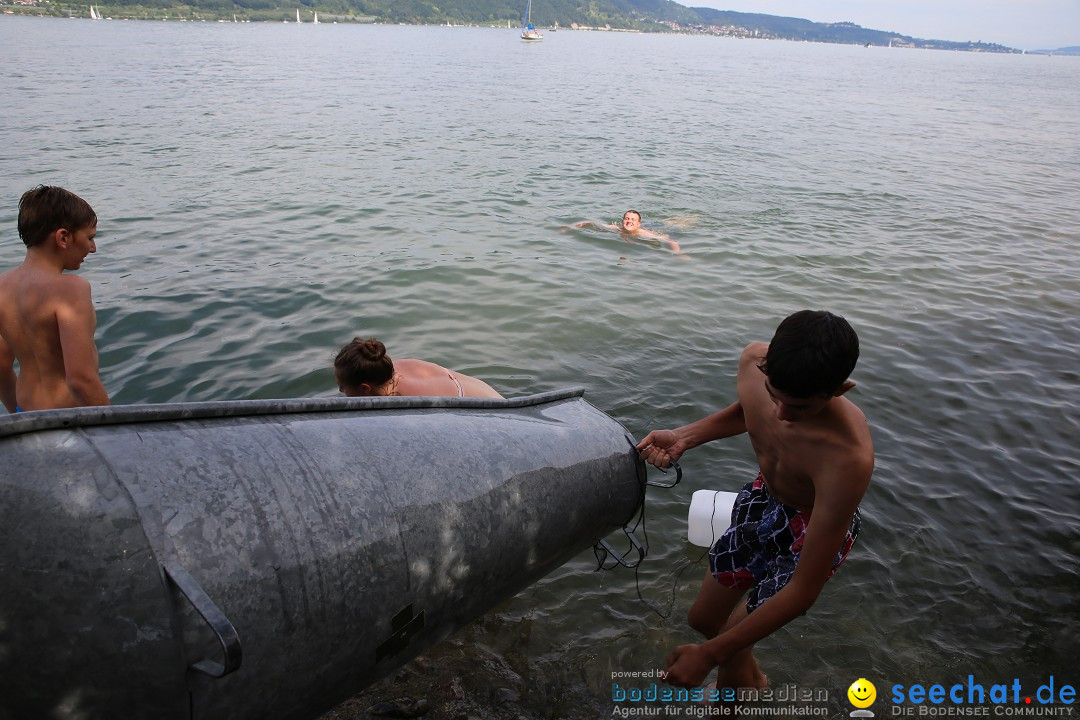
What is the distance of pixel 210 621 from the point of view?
2086 mm

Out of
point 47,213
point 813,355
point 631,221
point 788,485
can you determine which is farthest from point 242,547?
point 631,221

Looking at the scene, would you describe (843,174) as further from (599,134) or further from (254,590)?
(254,590)

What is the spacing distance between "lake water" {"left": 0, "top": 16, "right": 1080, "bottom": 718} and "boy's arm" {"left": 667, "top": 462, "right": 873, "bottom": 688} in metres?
1.13

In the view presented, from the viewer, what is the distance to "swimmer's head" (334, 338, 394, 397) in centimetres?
423

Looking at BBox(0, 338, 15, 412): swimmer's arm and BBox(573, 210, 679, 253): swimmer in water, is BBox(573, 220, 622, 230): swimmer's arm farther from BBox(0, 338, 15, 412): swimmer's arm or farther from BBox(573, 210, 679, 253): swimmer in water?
BBox(0, 338, 15, 412): swimmer's arm

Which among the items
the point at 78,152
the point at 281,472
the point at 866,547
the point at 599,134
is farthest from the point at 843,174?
the point at 281,472

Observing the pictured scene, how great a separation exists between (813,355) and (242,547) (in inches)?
80.4

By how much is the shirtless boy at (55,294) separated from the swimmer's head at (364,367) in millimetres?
1230

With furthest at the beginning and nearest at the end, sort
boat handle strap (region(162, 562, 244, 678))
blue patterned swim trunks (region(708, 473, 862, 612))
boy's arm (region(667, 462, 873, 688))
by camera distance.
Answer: blue patterned swim trunks (region(708, 473, 862, 612)), boy's arm (region(667, 462, 873, 688)), boat handle strap (region(162, 562, 244, 678))

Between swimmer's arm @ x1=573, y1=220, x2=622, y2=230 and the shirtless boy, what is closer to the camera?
the shirtless boy

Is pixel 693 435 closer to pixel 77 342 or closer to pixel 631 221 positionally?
pixel 77 342

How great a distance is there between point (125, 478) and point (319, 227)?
1082cm

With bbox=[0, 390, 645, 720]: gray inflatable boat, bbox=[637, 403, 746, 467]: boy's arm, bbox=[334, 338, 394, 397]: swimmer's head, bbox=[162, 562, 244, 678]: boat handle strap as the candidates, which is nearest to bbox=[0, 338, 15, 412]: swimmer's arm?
bbox=[334, 338, 394, 397]: swimmer's head

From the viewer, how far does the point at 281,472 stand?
2604 millimetres
